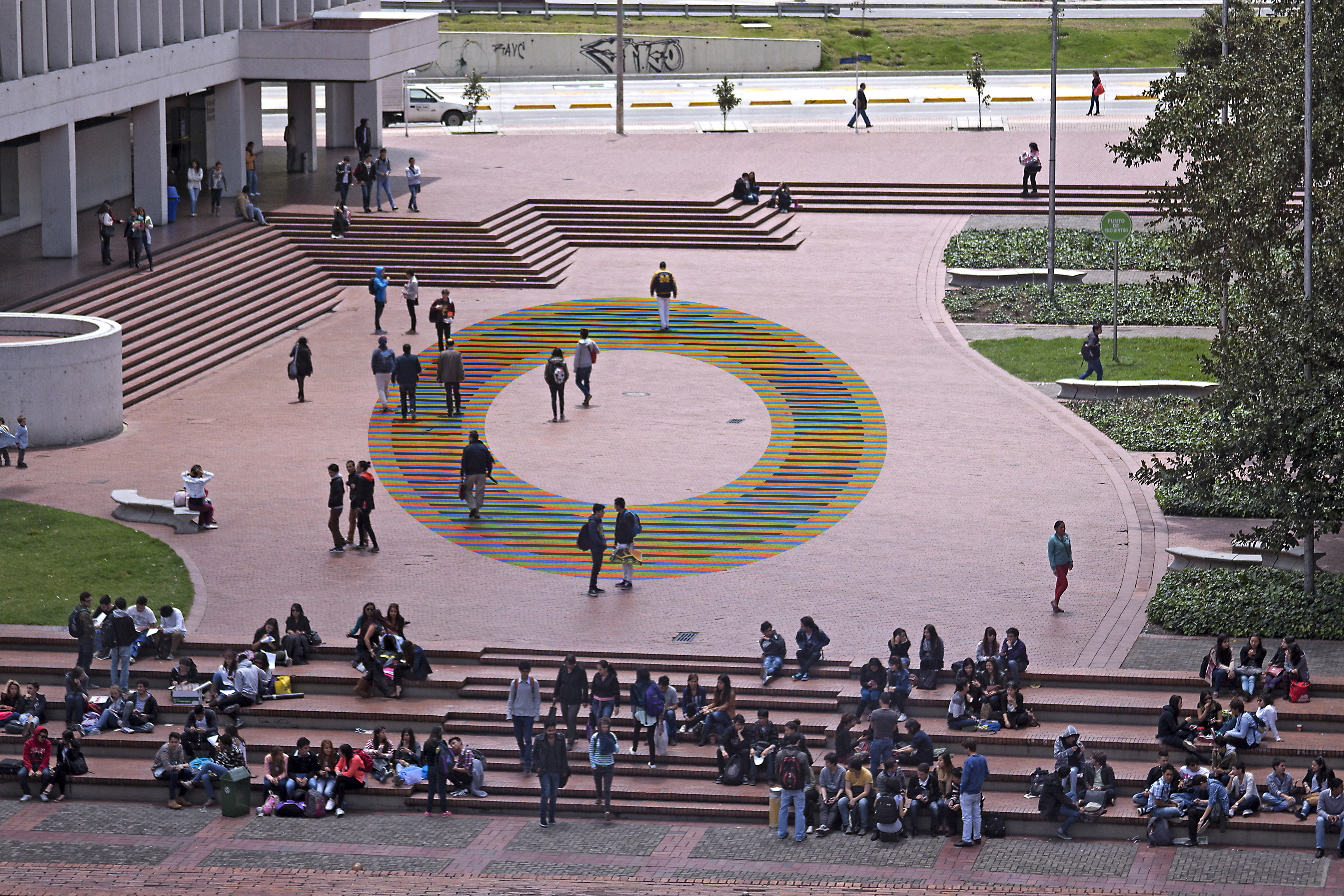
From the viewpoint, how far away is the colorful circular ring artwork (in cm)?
2938

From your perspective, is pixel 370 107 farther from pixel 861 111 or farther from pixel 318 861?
pixel 318 861

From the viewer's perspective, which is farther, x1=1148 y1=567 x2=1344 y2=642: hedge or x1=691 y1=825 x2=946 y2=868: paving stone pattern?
x1=1148 y1=567 x2=1344 y2=642: hedge

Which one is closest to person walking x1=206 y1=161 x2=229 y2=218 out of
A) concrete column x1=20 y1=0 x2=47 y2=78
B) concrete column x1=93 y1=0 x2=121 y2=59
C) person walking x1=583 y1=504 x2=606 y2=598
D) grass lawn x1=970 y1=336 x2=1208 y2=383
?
concrete column x1=93 y1=0 x2=121 y2=59

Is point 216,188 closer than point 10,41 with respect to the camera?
No

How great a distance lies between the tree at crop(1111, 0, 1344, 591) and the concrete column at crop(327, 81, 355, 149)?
28930mm

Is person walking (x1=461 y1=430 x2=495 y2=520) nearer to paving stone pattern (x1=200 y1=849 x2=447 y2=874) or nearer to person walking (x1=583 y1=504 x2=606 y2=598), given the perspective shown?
person walking (x1=583 y1=504 x2=606 y2=598)

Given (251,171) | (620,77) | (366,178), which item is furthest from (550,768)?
(620,77)

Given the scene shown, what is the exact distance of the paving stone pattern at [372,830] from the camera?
21.4 metres

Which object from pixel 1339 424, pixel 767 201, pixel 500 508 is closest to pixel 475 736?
pixel 500 508

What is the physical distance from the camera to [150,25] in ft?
150

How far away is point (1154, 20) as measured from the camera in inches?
3191

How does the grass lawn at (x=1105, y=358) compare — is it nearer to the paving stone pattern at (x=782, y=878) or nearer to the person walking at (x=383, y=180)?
the person walking at (x=383, y=180)

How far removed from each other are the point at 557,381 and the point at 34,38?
1484 centimetres

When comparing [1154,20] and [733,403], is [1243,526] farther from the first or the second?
[1154,20]
